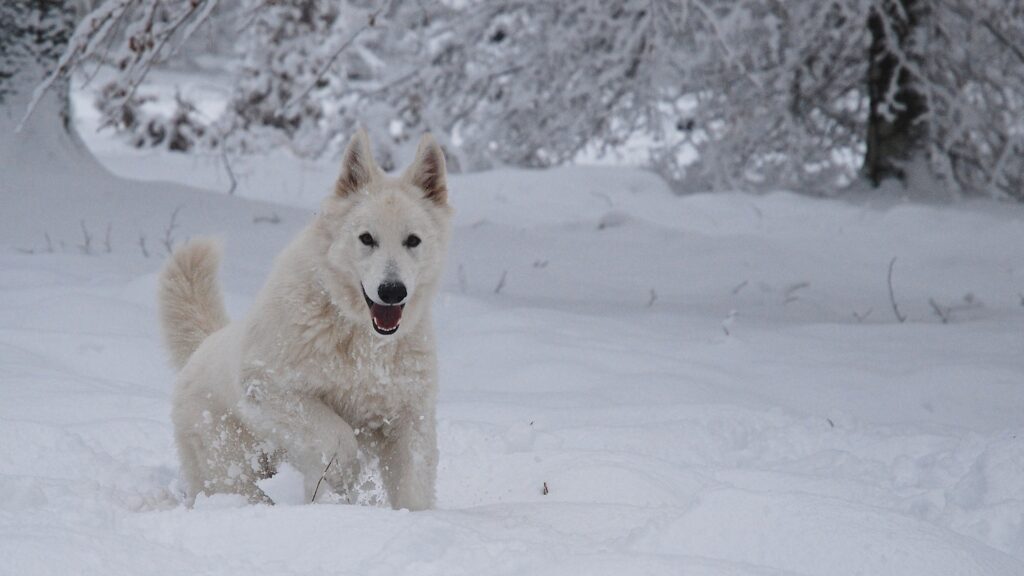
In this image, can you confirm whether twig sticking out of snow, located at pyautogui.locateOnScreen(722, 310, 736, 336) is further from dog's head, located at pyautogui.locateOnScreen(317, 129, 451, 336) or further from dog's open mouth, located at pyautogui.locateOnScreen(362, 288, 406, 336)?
dog's open mouth, located at pyautogui.locateOnScreen(362, 288, 406, 336)

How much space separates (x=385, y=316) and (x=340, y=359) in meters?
0.21

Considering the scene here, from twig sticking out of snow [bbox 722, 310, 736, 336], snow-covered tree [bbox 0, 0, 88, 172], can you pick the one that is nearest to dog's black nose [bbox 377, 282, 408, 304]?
twig sticking out of snow [bbox 722, 310, 736, 336]

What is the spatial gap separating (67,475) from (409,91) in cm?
893

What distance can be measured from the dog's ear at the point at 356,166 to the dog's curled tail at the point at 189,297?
2.39ft

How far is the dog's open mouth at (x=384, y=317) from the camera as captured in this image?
3.45 meters

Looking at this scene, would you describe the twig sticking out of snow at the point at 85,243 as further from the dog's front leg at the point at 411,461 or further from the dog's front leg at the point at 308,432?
the dog's front leg at the point at 411,461

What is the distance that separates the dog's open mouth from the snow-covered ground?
631mm

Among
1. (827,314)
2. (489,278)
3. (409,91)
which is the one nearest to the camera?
(827,314)

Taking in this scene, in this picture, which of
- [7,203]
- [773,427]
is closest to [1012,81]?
[773,427]

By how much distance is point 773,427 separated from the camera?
483 centimetres

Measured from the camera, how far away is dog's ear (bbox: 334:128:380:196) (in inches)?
147

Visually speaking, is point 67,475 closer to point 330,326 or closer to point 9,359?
point 330,326

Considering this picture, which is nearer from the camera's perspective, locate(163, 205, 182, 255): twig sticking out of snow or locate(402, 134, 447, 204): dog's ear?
locate(402, 134, 447, 204): dog's ear

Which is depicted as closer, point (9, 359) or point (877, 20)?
point (9, 359)
